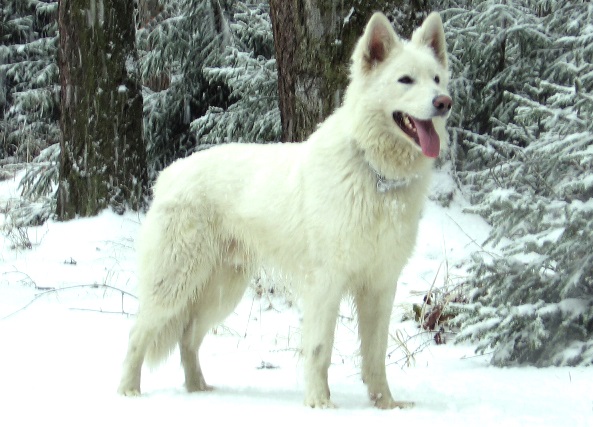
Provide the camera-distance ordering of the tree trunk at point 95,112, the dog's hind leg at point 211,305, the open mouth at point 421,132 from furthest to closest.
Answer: the tree trunk at point 95,112 → the dog's hind leg at point 211,305 → the open mouth at point 421,132

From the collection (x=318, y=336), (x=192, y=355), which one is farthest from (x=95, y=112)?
A: (x=318, y=336)

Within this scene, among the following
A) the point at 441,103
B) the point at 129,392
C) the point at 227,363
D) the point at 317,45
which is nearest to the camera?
the point at 441,103

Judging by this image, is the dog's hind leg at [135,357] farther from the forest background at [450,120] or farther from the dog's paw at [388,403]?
the forest background at [450,120]

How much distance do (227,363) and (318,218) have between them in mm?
1651

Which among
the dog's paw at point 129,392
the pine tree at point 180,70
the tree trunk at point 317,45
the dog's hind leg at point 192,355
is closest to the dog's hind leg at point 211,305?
the dog's hind leg at point 192,355

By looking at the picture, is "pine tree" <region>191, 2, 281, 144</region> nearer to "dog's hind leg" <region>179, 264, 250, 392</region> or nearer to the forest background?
the forest background

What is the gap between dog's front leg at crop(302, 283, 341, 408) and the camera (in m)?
3.73

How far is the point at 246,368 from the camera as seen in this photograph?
4832 millimetres

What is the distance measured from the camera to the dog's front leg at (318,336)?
12.2ft

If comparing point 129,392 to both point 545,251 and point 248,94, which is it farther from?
point 248,94

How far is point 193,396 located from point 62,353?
1.40 meters

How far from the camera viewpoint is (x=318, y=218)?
3.76m

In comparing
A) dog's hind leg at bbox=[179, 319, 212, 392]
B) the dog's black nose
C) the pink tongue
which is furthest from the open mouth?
dog's hind leg at bbox=[179, 319, 212, 392]

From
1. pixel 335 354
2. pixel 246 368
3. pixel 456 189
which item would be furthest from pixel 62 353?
pixel 456 189
